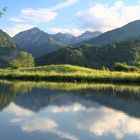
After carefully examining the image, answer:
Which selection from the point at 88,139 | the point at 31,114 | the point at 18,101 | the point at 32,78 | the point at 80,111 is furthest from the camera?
the point at 32,78

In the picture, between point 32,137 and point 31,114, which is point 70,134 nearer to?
point 32,137

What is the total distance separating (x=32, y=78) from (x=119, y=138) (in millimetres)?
47881

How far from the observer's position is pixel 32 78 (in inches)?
2522

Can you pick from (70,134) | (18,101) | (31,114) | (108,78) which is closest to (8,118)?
(31,114)

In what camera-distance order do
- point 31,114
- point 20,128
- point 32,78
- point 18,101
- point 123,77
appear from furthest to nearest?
point 32,78
point 123,77
point 18,101
point 31,114
point 20,128

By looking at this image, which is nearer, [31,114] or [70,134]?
[70,134]

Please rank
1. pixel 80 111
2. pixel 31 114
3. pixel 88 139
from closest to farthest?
pixel 88 139 < pixel 31 114 < pixel 80 111

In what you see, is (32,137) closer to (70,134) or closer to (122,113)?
(70,134)

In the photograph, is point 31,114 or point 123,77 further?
point 123,77

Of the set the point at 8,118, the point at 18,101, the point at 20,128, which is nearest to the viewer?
the point at 20,128

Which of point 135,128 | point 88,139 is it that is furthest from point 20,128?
point 135,128

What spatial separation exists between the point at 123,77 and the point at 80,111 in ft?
113

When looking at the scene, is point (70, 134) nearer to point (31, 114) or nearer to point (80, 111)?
point (31, 114)

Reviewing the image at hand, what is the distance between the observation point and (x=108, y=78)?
60156 millimetres
